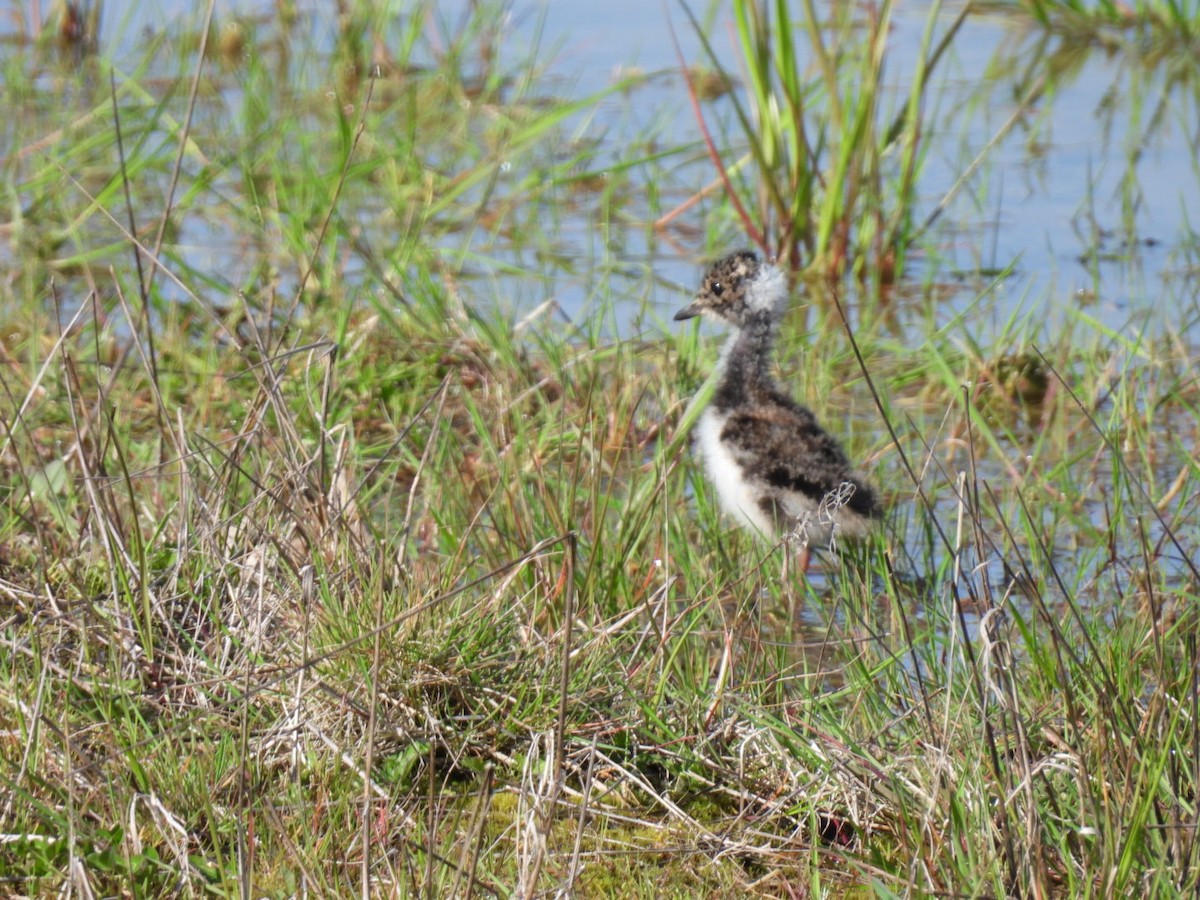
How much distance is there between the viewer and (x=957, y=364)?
Answer: 5281 millimetres

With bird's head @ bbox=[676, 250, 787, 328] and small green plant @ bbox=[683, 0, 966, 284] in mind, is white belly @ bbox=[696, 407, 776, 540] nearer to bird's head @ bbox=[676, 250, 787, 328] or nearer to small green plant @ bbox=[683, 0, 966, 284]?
bird's head @ bbox=[676, 250, 787, 328]

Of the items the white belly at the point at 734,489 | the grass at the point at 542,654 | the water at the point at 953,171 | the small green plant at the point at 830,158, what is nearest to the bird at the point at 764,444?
the white belly at the point at 734,489

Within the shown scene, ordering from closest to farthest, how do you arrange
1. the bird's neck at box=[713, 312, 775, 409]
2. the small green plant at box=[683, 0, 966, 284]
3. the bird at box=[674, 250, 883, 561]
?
1. the bird at box=[674, 250, 883, 561]
2. the bird's neck at box=[713, 312, 775, 409]
3. the small green plant at box=[683, 0, 966, 284]

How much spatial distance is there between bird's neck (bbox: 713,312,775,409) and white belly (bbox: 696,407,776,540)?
0.57 ft

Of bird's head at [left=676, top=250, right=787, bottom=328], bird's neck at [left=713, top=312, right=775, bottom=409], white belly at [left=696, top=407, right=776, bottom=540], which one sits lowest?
white belly at [left=696, top=407, right=776, bottom=540]

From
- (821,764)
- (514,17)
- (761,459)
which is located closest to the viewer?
(821,764)

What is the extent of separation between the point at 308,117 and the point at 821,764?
551 centimetres

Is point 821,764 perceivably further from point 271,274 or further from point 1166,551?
point 271,274

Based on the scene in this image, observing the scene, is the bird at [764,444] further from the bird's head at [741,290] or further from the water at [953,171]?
the water at [953,171]

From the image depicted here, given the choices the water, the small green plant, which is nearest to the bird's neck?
the water

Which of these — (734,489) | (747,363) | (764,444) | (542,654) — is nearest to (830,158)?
(747,363)

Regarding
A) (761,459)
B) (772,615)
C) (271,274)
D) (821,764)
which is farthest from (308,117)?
(821,764)

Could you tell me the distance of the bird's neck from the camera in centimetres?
462

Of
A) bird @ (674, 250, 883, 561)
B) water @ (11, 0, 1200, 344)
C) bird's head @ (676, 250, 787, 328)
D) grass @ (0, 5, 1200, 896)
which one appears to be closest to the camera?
grass @ (0, 5, 1200, 896)
